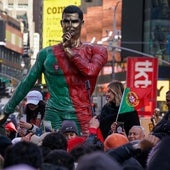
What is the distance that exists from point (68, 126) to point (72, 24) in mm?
932

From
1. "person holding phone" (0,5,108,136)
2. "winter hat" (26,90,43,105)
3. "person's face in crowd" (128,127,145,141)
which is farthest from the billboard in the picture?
"person's face in crowd" (128,127,145,141)

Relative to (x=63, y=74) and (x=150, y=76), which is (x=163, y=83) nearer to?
(x=150, y=76)

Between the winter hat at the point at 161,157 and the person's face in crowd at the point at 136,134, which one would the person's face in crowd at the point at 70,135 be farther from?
the winter hat at the point at 161,157

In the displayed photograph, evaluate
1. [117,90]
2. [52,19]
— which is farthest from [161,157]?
[52,19]

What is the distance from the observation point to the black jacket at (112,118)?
9.03m

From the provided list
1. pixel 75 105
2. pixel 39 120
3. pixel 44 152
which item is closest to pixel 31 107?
pixel 39 120

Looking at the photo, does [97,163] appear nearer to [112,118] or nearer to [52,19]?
[112,118]

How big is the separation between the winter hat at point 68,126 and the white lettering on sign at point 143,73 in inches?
499

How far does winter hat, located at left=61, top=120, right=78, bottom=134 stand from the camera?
783 centimetres

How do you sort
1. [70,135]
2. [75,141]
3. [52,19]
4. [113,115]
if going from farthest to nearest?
[52,19] → [113,115] → [70,135] → [75,141]

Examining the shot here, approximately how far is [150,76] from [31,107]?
11.4 meters

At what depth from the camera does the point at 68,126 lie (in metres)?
7.85

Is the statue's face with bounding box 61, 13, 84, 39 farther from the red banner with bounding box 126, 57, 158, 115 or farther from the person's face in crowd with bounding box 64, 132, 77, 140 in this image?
the red banner with bounding box 126, 57, 158, 115

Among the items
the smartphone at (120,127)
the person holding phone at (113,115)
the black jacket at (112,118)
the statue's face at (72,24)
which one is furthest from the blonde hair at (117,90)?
the statue's face at (72,24)
